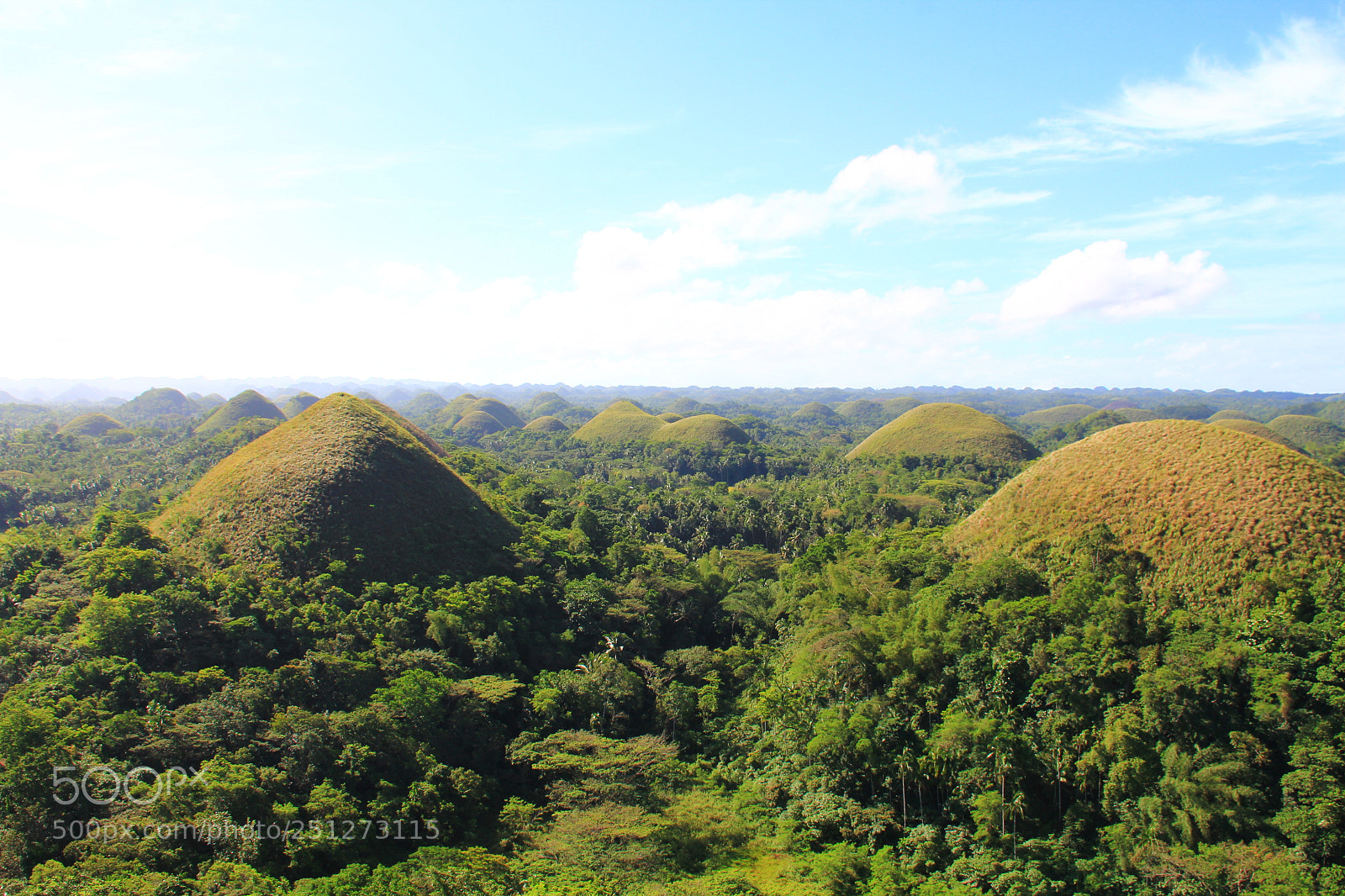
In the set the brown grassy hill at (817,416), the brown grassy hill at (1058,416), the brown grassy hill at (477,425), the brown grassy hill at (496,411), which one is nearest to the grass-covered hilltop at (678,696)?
the brown grassy hill at (477,425)

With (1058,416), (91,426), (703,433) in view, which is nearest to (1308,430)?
(1058,416)

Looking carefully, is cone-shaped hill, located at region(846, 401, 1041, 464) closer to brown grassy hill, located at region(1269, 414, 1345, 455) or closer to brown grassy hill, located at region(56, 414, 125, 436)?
brown grassy hill, located at region(1269, 414, 1345, 455)

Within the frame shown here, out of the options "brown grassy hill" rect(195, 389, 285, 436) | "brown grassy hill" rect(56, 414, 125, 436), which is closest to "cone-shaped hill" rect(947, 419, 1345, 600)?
"brown grassy hill" rect(195, 389, 285, 436)

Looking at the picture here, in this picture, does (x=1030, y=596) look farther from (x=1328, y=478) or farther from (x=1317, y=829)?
(x=1328, y=478)

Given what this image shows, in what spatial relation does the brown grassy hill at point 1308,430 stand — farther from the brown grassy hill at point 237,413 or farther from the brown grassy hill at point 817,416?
the brown grassy hill at point 237,413

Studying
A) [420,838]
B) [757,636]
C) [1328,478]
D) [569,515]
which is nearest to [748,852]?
[420,838]
